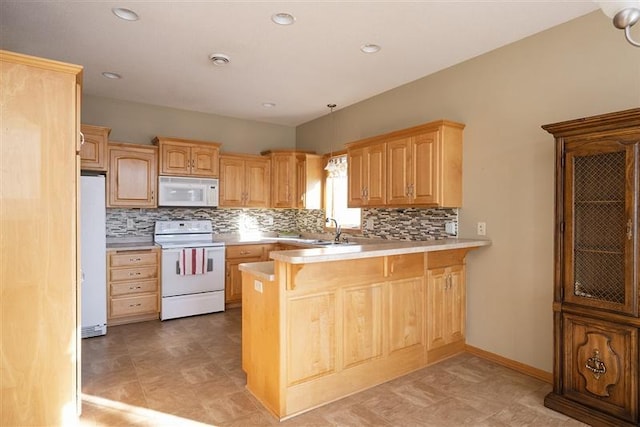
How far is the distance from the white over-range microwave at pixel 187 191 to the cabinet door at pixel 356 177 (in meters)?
1.97

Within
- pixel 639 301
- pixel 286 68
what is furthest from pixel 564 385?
pixel 286 68

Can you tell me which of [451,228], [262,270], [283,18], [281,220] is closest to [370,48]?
[283,18]

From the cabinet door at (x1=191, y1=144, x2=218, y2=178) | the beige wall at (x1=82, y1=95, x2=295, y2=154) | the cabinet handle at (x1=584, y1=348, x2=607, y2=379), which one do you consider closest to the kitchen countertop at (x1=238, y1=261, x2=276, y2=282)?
the cabinet handle at (x1=584, y1=348, x2=607, y2=379)

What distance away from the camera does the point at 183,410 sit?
243 centimetres

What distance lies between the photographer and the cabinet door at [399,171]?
361cm

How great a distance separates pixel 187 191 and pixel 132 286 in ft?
4.45

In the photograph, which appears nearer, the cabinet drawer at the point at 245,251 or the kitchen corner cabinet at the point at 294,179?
the cabinet drawer at the point at 245,251

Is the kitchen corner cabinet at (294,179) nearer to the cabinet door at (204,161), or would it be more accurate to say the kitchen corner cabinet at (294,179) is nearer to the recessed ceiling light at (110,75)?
the cabinet door at (204,161)

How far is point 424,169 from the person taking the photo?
3445mm

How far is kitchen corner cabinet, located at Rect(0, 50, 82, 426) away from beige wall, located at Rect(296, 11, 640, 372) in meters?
3.13

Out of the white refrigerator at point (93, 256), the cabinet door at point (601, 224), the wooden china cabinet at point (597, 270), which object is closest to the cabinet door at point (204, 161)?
the white refrigerator at point (93, 256)

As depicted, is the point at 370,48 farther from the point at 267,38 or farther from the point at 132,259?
the point at 132,259

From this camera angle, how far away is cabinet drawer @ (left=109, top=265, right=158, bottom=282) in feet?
13.8

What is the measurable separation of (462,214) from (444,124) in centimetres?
87
